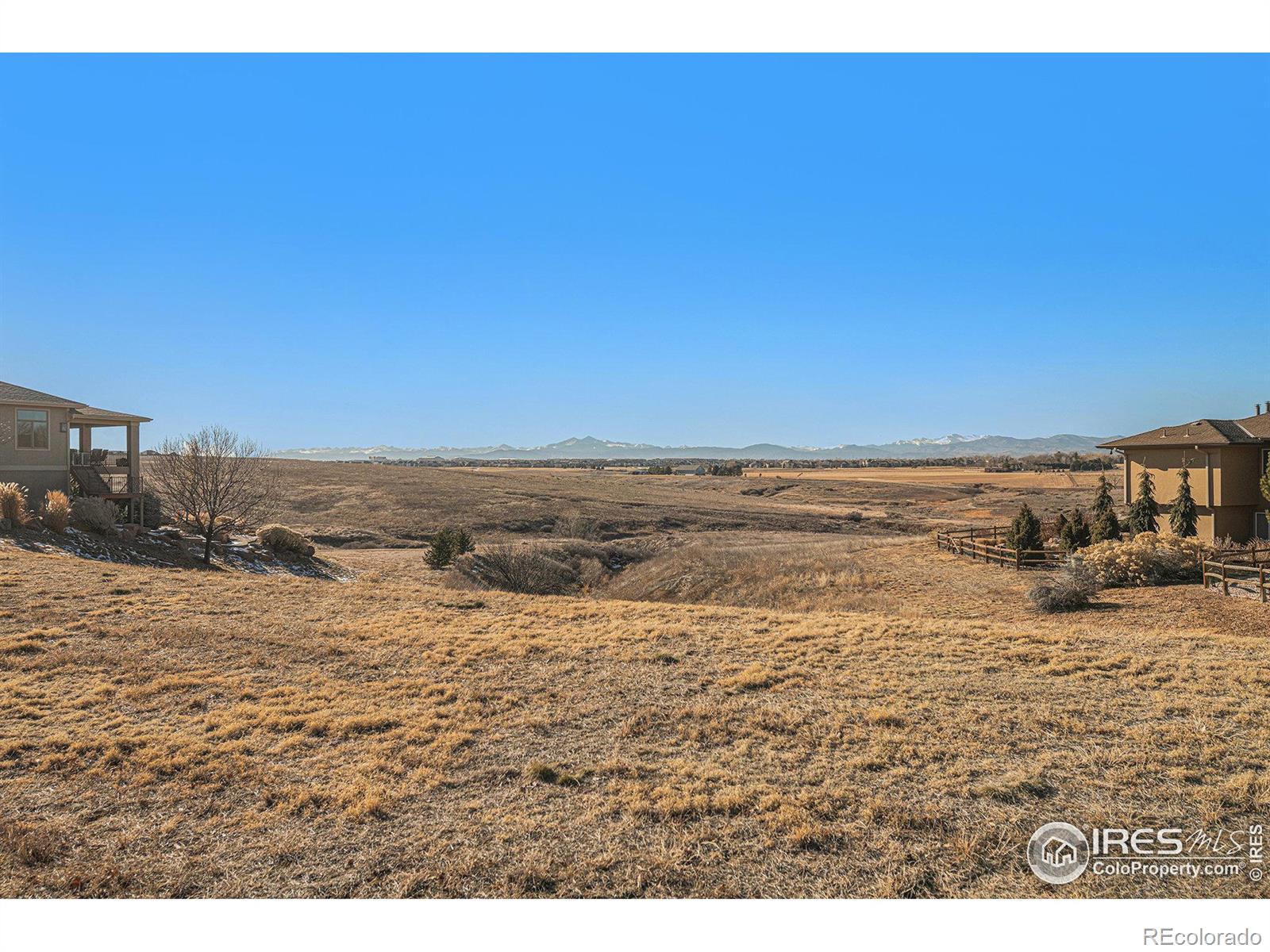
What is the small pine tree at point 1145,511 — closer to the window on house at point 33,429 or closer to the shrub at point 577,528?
the shrub at point 577,528

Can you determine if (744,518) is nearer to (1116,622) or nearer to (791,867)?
(1116,622)

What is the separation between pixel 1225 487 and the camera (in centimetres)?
2589

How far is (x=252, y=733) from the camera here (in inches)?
345

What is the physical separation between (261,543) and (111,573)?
43.4ft

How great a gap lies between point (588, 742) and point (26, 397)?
28.2 metres

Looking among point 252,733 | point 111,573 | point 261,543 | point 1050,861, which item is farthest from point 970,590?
point 261,543

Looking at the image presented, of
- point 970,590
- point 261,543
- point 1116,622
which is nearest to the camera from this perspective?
point 1116,622

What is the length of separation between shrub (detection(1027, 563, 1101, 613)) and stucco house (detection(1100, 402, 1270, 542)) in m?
10.4

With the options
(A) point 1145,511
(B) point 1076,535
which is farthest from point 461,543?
(A) point 1145,511

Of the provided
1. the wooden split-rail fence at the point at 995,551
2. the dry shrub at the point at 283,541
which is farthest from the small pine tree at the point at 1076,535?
the dry shrub at the point at 283,541

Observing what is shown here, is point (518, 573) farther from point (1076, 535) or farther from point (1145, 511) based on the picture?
point (1145, 511)

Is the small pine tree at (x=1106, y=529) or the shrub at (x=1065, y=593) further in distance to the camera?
the small pine tree at (x=1106, y=529)

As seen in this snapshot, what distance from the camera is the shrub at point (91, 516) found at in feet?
82.8

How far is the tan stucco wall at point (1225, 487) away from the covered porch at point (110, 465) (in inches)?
1607
